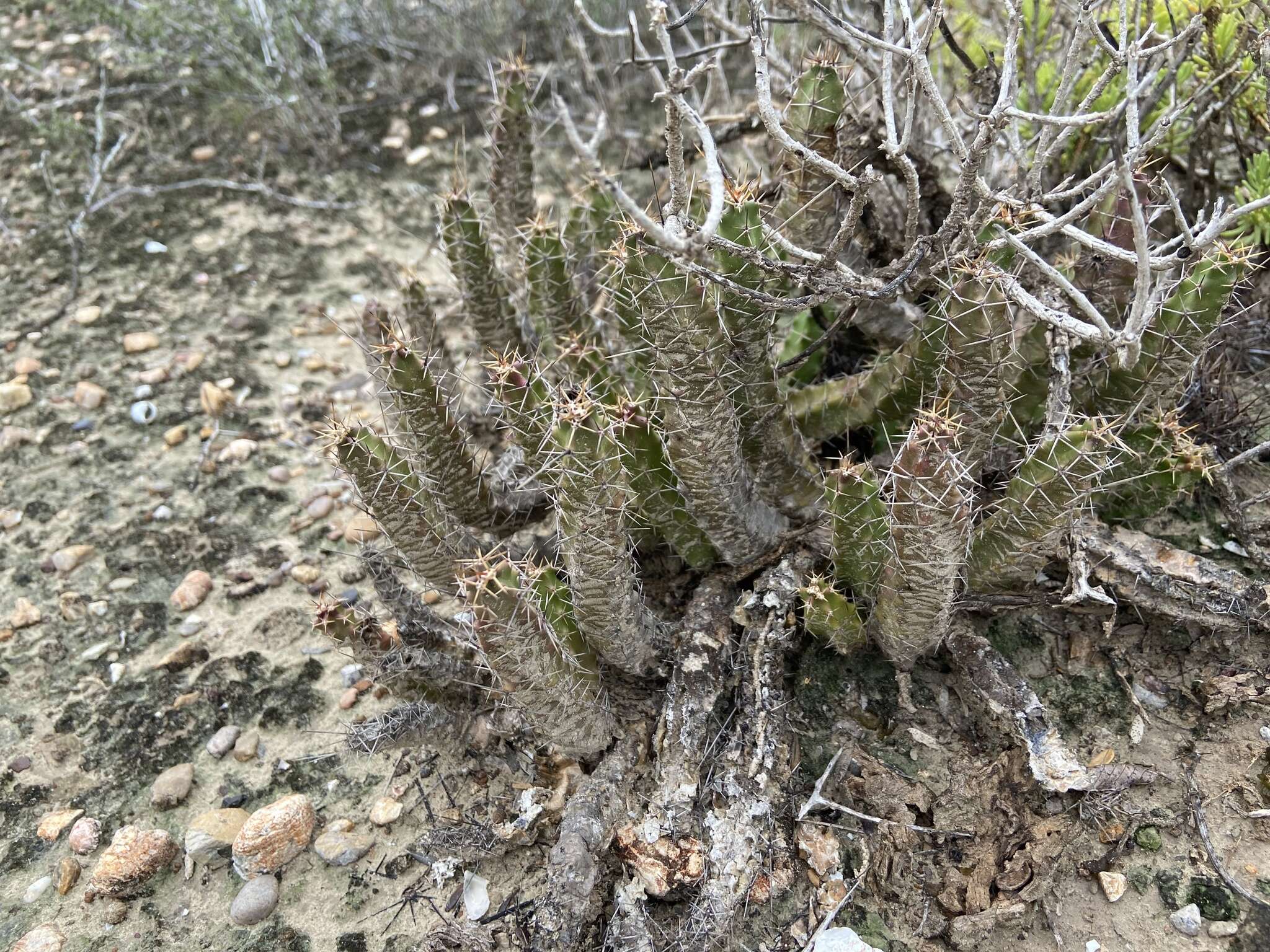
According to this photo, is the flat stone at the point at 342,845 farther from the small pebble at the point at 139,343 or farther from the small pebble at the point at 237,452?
the small pebble at the point at 139,343

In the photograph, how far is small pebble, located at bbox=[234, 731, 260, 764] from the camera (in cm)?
283

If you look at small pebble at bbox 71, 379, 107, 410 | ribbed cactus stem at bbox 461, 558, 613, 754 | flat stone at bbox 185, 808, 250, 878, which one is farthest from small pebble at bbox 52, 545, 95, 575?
ribbed cactus stem at bbox 461, 558, 613, 754

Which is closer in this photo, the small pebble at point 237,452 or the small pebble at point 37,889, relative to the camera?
the small pebble at point 37,889

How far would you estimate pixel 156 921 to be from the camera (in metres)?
2.46

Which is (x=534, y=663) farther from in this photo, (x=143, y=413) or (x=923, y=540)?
(x=143, y=413)

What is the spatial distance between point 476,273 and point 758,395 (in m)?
1.16

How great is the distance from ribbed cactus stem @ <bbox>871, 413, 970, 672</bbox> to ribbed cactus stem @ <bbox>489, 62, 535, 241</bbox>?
1.74 meters

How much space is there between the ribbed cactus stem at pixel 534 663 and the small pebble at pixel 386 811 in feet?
1.95

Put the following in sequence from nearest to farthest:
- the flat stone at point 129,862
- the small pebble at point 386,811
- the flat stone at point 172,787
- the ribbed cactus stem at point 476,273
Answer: the flat stone at point 129,862, the small pebble at point 386,811, the flat stone at point 172,787, the ribbed cactus stem at point 476,273

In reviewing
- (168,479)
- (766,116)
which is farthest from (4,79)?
(766,116)

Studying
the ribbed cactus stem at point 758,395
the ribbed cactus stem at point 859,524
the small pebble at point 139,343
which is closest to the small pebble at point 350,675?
the ribbed cactus stem at point 758,395

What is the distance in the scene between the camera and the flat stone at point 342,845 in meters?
2.54

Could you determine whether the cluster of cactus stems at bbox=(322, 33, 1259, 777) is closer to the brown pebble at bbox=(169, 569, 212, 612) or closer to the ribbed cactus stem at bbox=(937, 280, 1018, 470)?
the ribbed cactus stem at bbox=(937, 280, 1018, 470)

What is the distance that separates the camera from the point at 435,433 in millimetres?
2518
